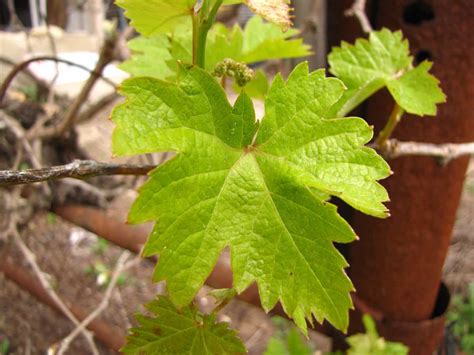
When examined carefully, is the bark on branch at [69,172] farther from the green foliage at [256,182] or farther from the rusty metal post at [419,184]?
the rusty metal post at [419,184]

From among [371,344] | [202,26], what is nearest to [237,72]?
[202,26]

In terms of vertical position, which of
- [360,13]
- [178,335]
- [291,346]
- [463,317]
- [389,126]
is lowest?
[463,317]

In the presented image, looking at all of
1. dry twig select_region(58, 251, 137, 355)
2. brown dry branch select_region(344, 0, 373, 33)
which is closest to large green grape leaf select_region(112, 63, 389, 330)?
brown dry branch select_region(344, 0, 373, 33)

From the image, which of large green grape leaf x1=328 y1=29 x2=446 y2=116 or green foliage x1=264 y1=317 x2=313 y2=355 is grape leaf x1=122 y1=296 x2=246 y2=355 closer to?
large green grape leaf x1=328 y1=29 x2=446 y2=116

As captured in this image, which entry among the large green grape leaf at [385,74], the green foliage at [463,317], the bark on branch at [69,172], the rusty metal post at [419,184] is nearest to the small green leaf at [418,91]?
the large green grape leaf at [385,74]

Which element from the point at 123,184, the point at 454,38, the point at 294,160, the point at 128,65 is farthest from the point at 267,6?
the point at 123,184

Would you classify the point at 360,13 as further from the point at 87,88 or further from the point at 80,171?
the point at 87,88
